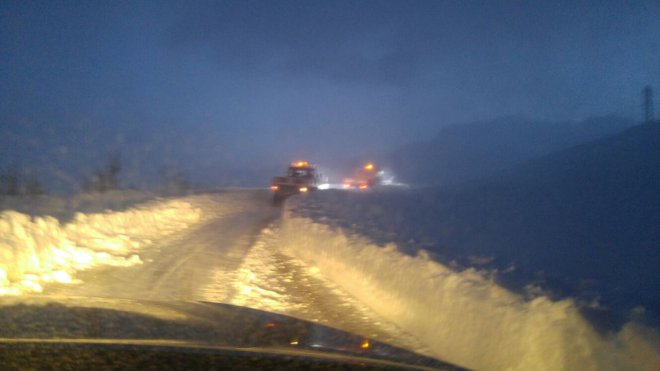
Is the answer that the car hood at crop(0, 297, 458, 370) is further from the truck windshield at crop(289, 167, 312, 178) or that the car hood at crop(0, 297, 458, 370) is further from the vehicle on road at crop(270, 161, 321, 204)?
the truck windshield at crop(289, 167, 312, 178)

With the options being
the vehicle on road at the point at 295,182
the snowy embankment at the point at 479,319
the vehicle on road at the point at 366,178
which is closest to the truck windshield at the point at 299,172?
the vehicle on road at the point at 295,182

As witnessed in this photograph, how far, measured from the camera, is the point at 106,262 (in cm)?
1240

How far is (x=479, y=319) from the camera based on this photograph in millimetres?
6914

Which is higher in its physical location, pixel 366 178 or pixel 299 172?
pixel 366 178

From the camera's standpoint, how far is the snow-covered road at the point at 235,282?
8.50 metres

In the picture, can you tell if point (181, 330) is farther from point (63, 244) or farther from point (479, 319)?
point (63, 244)

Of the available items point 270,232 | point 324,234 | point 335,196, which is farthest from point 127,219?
point 335,196

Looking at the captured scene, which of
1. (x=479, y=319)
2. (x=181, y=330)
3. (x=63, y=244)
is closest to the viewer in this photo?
(x=181, y=330)

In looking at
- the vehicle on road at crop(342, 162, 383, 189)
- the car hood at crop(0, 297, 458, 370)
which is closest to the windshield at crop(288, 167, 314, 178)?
the vehicle on road at crop(342, 162, 383, 189)

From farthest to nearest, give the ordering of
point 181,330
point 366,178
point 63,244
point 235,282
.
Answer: point 366,178
point 63,244
point 235,282
point 181,330

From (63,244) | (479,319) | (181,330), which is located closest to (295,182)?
(63,244)

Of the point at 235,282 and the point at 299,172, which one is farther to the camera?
the point at 299,172

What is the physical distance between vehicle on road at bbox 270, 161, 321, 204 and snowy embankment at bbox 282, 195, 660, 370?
745 inches

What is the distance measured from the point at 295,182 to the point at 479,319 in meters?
24.5
